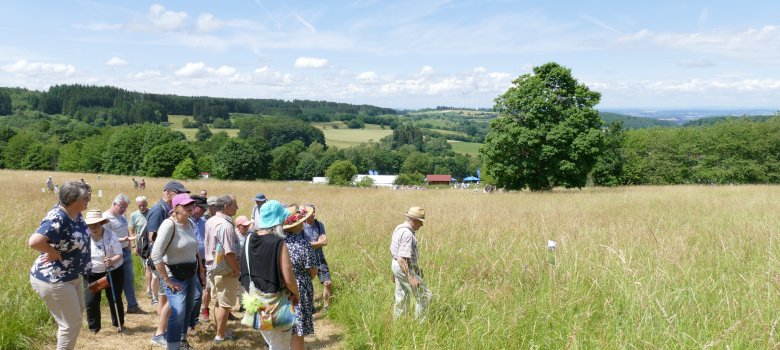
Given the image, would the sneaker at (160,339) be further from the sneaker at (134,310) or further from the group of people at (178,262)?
the sneaker at (134,310)

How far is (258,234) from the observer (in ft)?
13.5

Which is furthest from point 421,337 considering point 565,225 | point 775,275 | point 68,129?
point 68,129

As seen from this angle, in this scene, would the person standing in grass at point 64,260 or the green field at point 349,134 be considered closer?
the person standing in grass at point 64,260

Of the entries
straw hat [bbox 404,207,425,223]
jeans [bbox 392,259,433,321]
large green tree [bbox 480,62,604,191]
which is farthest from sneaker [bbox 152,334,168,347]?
large green tree [bbox 480,62,604,191]

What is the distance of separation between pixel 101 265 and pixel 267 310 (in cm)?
308

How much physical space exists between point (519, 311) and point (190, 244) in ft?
11.2

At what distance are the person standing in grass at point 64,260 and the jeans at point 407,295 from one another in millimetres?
2987

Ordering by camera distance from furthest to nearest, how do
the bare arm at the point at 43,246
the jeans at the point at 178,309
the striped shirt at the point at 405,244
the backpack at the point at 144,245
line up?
the backpack at the point at 144,245, the striped shirt at the point at 405,244, the jeans at the point at 178,309, the bare arm at the point at 43,246

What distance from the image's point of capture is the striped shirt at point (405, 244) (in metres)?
5.23

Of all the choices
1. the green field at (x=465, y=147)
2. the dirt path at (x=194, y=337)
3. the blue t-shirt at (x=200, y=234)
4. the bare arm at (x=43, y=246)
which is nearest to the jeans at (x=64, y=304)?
the bare arm at (x=43, y=246)

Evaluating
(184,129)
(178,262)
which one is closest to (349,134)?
(184,129)

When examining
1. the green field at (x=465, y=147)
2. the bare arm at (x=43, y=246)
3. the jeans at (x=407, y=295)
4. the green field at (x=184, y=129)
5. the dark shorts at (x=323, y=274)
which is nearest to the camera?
the bare arm at (x=43, y=246)

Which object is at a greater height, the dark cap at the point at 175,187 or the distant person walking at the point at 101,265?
the dark cap at the point at 175,187

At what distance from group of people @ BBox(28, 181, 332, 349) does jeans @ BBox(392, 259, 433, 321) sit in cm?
99
